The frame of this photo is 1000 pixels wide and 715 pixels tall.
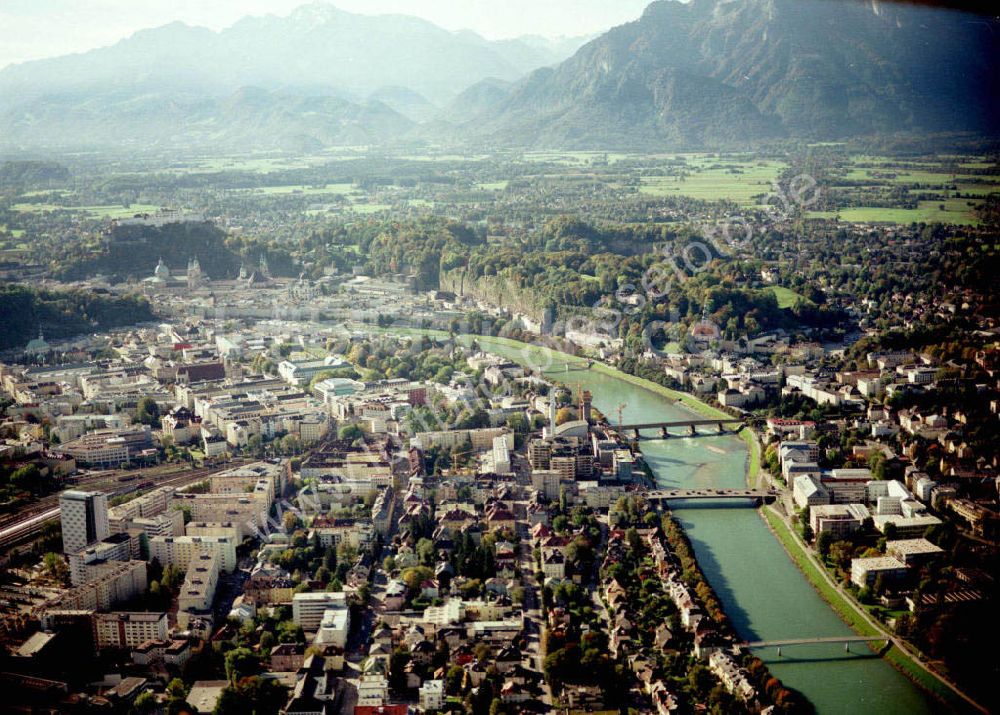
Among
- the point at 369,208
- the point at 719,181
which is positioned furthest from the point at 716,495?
the point at 719,181

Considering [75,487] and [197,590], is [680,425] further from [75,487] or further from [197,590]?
[197,590]

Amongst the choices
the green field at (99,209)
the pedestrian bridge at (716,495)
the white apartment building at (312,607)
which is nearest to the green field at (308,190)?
the green field at (99,209)

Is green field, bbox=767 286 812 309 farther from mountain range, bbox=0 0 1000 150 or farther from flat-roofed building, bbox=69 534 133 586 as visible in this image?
flat-roofed building, bbox=69 534 133 586

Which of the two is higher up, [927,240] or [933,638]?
[927,240]

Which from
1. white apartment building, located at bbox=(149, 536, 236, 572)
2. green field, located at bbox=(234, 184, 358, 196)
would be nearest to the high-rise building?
white apartment building, located at bbox=(149, 536, 236, 572)

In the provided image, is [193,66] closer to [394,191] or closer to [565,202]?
[394,191]

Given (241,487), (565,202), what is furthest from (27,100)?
(241,487)
